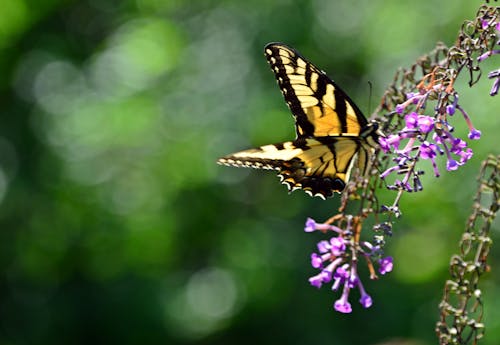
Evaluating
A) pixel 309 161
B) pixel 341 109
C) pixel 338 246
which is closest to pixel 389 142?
pixel 338 246

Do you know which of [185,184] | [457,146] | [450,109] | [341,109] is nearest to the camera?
[450,109]

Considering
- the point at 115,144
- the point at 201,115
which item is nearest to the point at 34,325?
the point at 115,144

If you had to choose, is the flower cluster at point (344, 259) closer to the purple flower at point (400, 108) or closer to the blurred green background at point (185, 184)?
the purple flower at point (400, 108)

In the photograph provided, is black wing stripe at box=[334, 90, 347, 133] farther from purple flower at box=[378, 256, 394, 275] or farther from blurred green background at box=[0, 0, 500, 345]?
blurred green background at box=[0, 0, 500, 345]

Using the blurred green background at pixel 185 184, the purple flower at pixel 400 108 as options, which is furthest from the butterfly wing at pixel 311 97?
the blurred green background at pixel 185 184

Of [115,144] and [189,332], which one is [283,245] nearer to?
[189,332]

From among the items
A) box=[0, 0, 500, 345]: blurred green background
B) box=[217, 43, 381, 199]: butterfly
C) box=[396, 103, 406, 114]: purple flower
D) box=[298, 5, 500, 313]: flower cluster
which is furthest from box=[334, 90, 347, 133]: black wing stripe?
box=[0, 0, 500, 345]: blurred green background

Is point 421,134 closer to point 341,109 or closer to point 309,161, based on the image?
point 341,109
